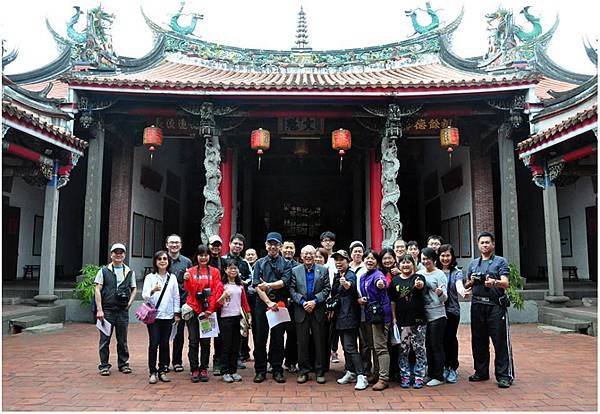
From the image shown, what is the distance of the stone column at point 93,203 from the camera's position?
374 inches

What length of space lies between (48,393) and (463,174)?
9423 mm

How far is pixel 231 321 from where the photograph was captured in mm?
4832

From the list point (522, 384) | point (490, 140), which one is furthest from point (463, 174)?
point (522, 384)

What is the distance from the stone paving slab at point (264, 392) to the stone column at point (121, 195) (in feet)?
15.9

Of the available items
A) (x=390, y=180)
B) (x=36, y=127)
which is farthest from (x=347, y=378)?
(x=36, y=127)

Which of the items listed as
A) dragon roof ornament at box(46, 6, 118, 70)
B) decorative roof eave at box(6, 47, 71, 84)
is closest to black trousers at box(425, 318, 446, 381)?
dragon roof ornament at box(46, 6, 118, 70)

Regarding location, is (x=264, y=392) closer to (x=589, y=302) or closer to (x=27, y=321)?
(x=27, y=321)

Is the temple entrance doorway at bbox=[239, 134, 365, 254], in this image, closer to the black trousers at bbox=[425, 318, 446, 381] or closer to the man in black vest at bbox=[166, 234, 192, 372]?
the man in black vest at bbox=[166, 234, 192, 372]

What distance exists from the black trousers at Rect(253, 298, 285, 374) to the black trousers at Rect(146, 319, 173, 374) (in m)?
0.85

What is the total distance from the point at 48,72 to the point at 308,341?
10337 millimetres

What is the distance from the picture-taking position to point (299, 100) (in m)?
9.54

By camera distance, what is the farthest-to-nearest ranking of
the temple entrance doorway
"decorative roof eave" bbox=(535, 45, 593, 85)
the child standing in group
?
the temple entrance doorway → "decorative roof eave" bbox=(535, 45, 593, 85) → the child standing in group

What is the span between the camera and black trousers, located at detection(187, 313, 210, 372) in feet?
15.6

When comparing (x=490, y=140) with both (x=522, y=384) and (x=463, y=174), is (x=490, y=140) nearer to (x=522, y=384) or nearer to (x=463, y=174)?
(x=463, y=174)
